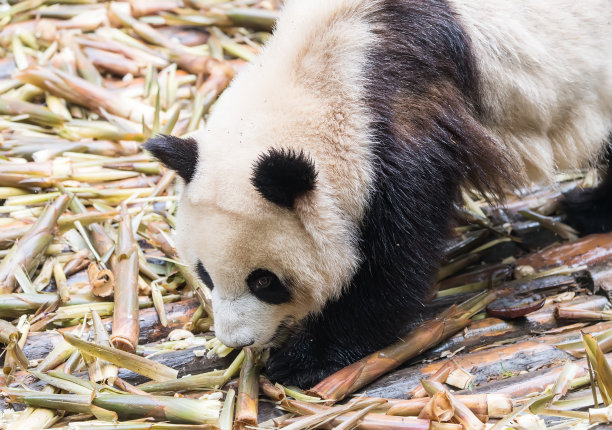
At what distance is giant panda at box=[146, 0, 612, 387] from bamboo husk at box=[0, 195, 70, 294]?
3.90ft

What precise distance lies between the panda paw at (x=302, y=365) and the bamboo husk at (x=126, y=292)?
2.56 feet

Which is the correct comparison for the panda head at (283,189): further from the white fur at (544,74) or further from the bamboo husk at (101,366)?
the white fur at (544,74)

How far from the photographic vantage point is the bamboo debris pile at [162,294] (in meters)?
3.12

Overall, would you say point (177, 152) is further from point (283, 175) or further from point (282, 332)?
point (282, 332)

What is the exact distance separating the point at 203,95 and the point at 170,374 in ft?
9.92

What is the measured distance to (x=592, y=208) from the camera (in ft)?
16.3

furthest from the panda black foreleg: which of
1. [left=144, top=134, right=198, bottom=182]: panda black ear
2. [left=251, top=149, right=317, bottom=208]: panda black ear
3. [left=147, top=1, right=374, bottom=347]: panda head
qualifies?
[left=144, top=134, right=198, bottom=182]: panda black ear

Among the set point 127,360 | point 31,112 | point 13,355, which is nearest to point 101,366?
point 127,360

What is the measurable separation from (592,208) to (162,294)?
3.10m

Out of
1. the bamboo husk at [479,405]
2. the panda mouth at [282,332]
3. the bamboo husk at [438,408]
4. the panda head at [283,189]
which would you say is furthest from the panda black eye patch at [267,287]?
the bamboo husk at [438,408]

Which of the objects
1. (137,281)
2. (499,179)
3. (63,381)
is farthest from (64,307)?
(499,179)

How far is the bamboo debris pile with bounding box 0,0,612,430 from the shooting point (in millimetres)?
3123

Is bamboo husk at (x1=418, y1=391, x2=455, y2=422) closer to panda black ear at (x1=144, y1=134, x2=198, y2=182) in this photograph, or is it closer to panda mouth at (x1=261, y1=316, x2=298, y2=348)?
panda mouth at (x1=261, y1=316, x2=298, y2=348)

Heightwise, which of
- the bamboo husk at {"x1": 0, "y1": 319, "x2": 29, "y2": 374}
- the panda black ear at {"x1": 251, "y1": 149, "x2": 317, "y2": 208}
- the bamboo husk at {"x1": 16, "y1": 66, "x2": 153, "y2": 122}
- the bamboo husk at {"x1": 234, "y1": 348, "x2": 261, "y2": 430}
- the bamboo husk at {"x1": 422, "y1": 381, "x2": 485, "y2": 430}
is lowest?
the bamboo husk at {"x1": 0, "y1": 319, "x2": 29, "y2": 374}
